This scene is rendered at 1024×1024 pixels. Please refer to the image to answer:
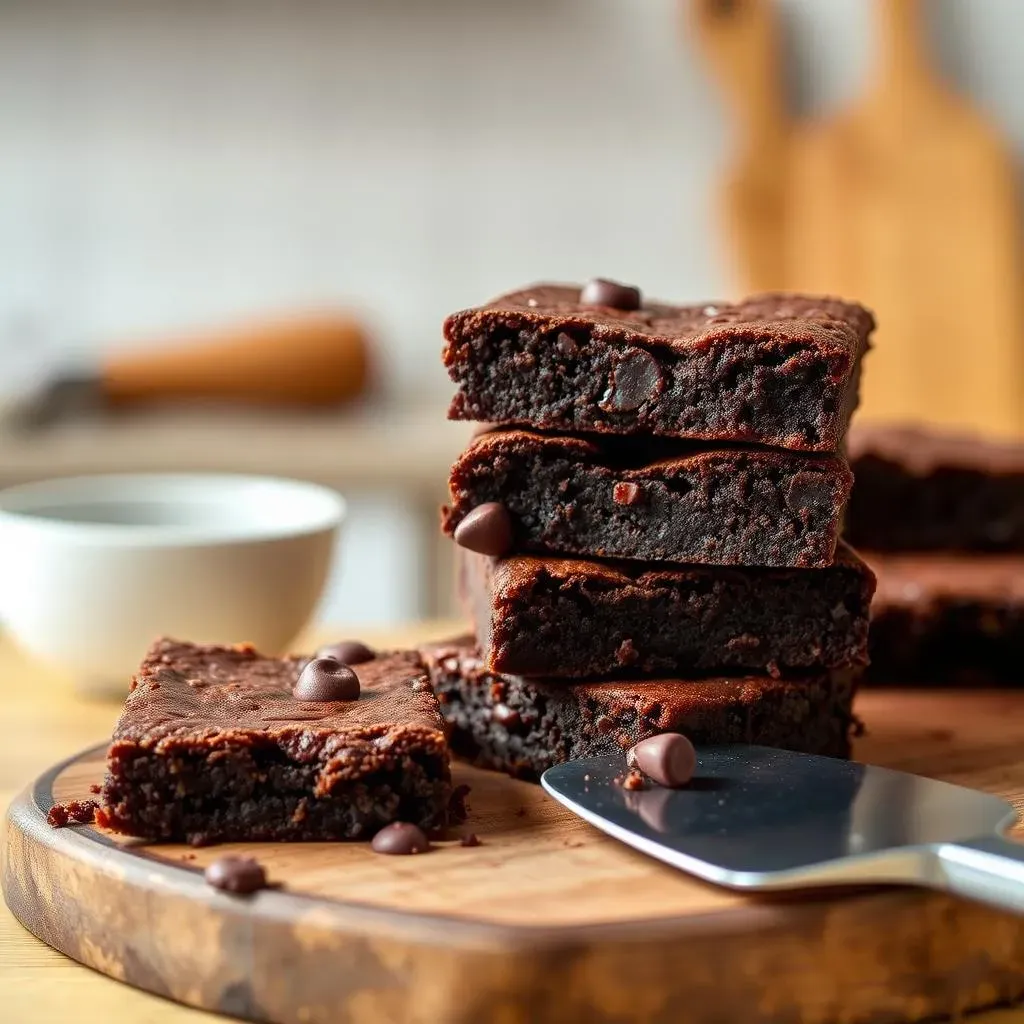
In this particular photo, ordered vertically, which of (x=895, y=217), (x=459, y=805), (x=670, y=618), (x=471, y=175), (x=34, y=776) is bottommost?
(x=34, y=776)

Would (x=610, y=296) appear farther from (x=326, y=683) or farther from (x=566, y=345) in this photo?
(x=326, y=683)

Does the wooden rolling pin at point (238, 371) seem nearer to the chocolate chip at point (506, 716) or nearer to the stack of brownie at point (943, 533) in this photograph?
the stack of brownie at point (943, 533)

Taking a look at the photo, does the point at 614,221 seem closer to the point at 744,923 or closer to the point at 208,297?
the point at 208,297

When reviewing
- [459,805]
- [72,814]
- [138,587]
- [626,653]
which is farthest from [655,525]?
[138,587]

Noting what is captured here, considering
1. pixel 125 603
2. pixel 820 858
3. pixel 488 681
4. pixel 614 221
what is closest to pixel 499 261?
pixel 614 221

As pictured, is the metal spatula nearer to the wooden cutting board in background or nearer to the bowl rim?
the bowl rim

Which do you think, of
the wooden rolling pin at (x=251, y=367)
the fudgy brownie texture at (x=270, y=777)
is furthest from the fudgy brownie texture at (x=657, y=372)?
the wooden rolling pin at (x=251, y=367)
